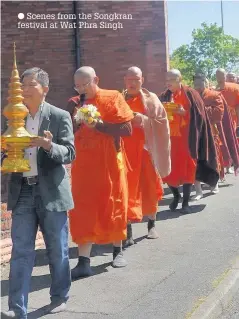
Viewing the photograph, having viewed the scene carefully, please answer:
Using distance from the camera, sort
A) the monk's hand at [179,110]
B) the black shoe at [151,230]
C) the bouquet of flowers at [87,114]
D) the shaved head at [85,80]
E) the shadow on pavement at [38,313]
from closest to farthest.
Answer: the shadow on pavement at [38,313]
the bouquet of flowers at [87,114]
the shaved head at [85,80]
the black shoe at [151,230]
the monk's hand at [179,110]

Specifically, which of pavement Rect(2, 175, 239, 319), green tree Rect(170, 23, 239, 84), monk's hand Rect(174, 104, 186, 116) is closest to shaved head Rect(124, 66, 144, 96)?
pavement Rect(2, 175, 239, 319)

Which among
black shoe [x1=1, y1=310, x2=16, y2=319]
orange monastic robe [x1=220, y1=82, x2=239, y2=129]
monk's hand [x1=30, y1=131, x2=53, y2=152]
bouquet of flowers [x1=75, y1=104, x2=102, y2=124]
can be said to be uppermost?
orange monastic robe [x1=220, y1=82, x2=239, y2=129]

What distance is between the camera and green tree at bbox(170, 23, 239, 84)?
57.2 m

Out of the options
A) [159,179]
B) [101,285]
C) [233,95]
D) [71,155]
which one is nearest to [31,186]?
[71,155]

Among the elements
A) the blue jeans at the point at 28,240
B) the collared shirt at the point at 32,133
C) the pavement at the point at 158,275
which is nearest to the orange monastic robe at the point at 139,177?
the pavement at the point at 158,275

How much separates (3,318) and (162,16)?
10667 millimetres

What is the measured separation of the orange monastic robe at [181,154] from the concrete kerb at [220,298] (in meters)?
3.78

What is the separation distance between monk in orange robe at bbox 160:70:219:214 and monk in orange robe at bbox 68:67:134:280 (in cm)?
351

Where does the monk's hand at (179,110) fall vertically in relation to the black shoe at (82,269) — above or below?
above

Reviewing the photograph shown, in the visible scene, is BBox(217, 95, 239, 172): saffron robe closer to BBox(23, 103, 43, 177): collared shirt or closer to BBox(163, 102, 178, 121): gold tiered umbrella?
BBox(163, 102, 178, 121): gold tiered umbrella

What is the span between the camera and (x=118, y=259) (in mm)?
7547

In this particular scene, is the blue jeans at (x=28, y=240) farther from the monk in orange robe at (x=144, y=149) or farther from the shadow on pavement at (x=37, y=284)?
the monk in orange robe at (x=144, y=149)

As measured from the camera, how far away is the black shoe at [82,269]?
7097mm

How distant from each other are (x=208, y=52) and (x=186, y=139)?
4866 cm
